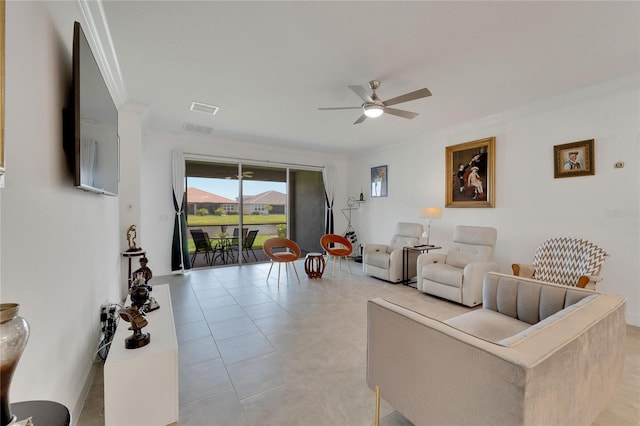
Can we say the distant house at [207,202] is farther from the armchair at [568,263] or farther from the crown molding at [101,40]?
the armchair at [568,263]

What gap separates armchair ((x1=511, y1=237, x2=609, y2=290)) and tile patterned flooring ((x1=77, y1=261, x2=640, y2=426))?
66 centimetres

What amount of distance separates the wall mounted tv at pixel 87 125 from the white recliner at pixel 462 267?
3.90 m

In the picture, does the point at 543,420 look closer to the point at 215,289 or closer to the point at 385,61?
the point at 385,61

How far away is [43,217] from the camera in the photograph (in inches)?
50.0

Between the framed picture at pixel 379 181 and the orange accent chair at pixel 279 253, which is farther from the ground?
the framed picture at pixel 379 181

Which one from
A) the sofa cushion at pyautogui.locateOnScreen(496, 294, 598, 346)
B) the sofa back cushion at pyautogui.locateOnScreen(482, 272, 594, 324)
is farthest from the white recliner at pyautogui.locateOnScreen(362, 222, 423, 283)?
the sofa cushion at pyautogui.locateOnScreen(496, 294, 598, 346)

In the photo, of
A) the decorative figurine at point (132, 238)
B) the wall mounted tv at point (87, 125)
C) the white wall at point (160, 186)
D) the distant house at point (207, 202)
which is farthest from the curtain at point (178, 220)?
the wall mounted tv at point (87, 125)

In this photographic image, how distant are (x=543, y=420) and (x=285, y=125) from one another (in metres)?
4.53

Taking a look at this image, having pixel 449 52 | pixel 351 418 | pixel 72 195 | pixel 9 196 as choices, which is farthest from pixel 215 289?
pixel 449 52

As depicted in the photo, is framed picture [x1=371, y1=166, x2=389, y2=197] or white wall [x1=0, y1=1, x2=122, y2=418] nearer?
white wall [x1=0, y1=1, x2=122, y2=418]

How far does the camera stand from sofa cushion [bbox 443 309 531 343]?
72.0 inches

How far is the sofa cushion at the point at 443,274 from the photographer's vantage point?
11.8 ft

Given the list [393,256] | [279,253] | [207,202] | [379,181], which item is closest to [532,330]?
[393,256]

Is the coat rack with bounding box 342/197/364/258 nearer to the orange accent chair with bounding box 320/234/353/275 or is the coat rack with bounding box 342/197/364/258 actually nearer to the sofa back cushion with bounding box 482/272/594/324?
the orange accent chair with bounding box 320/234/353/275
